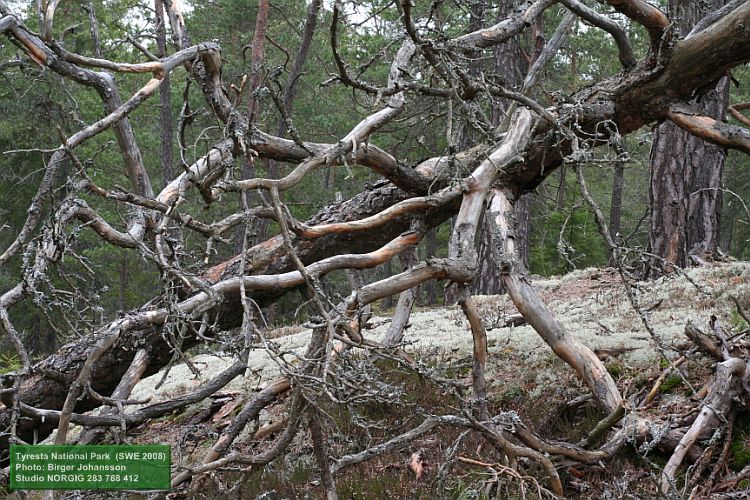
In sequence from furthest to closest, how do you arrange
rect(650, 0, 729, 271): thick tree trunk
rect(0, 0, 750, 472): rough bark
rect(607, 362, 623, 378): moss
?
rect(650, 0, 729, 271): thick tree trunk < rect(607, 362, 623, 378): moss < rect(0, 0, 750, 472): rough bark

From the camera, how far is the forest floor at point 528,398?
16.3 ft

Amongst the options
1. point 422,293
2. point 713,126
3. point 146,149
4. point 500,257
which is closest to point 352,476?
point 500,257

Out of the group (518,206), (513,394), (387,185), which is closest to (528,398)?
(513,394)

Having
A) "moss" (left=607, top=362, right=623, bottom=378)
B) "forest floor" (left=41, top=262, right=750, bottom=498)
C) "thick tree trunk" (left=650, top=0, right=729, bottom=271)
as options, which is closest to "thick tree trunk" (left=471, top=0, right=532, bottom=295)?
"thick tree trunk" (left=650, top=0, right=729, bottom=271)

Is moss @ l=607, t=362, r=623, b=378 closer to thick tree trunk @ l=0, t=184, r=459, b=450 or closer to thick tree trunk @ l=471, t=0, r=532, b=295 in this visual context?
thick tree trunk @ l=0, t=184, r=459, b=450

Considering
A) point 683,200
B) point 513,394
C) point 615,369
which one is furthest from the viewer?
point 683,200

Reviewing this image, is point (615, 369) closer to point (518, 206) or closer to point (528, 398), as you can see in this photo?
point (528, 398)

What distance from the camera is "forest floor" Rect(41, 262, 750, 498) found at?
4969mm

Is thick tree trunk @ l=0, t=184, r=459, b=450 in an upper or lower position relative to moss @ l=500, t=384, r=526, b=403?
upper

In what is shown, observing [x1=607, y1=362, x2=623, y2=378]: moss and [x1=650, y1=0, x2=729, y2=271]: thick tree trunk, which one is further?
[x1=650, y1=0, x2=729, y2=271]: thick tree trunk

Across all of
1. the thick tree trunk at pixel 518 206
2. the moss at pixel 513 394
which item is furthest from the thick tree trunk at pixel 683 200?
the moss at pixel 513 394

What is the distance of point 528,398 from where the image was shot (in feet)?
20.4

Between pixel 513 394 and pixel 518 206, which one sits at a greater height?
pixel 518 206

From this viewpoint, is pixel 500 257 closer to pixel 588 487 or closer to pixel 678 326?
pixel 588 487
